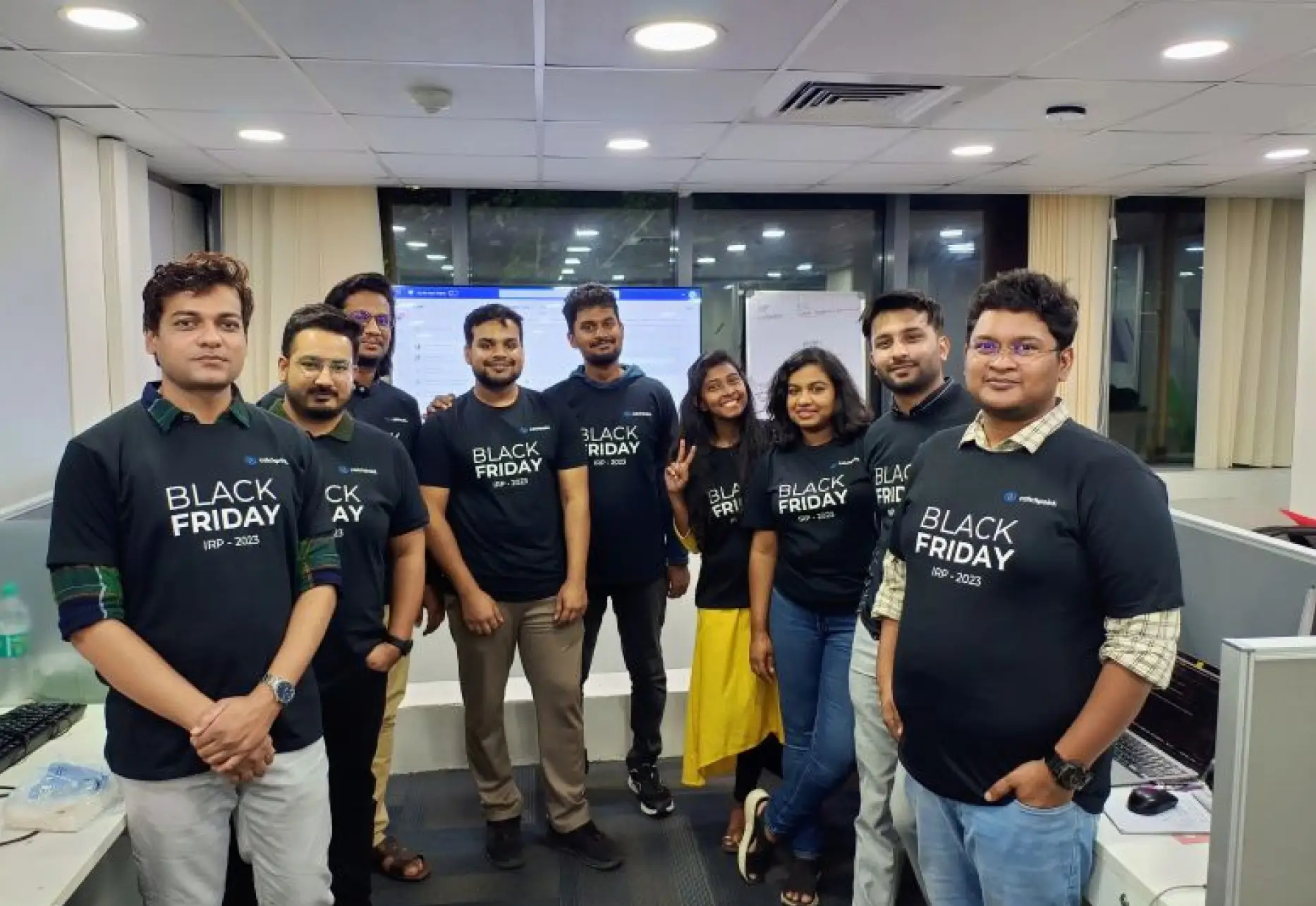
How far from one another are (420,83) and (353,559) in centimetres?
164

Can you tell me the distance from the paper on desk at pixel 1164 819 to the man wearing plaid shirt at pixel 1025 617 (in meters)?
0.13

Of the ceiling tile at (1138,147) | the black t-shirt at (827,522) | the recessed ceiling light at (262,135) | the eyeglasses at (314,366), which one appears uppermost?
the ceiling tile at (1138,147)

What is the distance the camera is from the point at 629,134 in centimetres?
369

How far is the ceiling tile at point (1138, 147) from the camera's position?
12.3 ft

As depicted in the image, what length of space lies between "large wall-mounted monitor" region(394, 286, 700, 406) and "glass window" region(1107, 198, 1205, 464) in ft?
8.76

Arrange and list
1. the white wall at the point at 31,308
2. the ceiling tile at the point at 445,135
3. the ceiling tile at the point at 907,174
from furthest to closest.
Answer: the ceiling tile at the point at 907,174 → the ceiling tile at the point at 445,135 → the white wall at the point at 31,308

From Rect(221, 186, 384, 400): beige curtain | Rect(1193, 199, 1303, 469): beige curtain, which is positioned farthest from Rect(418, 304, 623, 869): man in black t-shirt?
Rect(1193, 199, 1303, 469): beige curtain

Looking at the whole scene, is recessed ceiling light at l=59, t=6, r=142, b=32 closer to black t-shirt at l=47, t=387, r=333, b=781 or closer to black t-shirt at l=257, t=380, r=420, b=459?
black t-shirt at l=257, t=380, r=420, b=459

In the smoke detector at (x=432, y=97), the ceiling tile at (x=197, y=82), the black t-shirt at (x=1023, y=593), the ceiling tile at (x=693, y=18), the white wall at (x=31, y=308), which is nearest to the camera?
the black t-shirt at (x=1023, y=593)

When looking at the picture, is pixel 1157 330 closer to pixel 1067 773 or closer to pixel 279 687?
pixel 1067 773

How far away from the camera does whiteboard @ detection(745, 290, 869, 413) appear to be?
218 inches

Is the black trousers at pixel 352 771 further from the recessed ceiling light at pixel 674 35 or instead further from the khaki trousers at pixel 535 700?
the recessed ceiling light at pixel 674 35

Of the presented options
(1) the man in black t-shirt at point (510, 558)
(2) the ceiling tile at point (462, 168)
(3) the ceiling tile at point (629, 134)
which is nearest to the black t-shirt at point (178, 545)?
(1) the man in black t-shirt at point (510, 558)

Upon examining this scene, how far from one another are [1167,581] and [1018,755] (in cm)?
35
